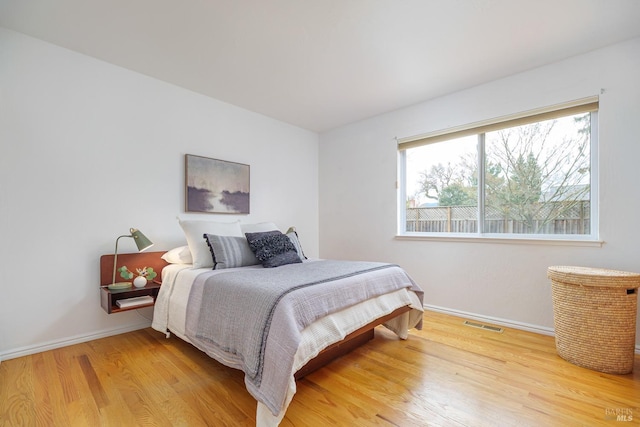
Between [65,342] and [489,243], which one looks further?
[489,243]

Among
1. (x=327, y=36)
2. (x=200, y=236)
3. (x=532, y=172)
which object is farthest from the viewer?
(x=532, y=172)

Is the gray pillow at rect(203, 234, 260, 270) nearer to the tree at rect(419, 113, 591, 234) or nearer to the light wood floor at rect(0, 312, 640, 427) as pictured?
the light wood floor at rect(0, 312, 640, 427)

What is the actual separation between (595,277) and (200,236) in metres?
3.04

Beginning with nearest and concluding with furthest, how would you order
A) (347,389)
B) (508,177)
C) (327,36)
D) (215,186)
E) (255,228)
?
(347,389) < (327,36) < (508,177) < (255,228) < (215,186)

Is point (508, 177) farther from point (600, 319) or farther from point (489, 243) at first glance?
point (600, 319)

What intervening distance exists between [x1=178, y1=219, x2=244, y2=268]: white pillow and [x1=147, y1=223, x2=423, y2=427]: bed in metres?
0.01

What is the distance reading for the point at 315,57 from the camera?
2.45m

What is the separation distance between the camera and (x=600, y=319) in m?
1.92

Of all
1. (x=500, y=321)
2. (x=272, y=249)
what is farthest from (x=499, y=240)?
(x=272, y=249)

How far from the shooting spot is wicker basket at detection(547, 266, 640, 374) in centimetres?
188

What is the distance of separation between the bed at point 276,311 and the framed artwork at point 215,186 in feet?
1.96

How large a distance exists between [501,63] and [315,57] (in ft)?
5.46

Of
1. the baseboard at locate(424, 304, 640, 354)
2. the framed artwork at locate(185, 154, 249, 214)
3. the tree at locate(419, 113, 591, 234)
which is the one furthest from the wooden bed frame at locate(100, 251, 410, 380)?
the tree at locate(419, 113, 591, 234)

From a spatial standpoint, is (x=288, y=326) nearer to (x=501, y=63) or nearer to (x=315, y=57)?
(x=315, y=57)
